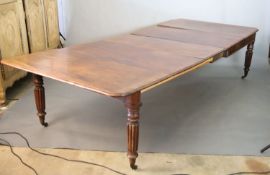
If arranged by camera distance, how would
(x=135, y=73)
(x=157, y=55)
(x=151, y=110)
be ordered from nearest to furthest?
(x=135, y=73)
(x=157, y=55)
(x=151, y=110)

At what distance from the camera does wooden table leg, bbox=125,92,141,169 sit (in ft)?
5.21

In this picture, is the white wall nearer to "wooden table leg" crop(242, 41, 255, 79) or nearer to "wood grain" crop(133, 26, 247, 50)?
"wooden table leg" crop(242, 41, 255, 79)

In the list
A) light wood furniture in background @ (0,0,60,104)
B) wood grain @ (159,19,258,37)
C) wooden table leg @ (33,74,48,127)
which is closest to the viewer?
wooden table leg @ (33,74,48,127)

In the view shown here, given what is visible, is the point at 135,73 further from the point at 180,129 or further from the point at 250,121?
the point at 250,121

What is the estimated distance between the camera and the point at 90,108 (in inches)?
100

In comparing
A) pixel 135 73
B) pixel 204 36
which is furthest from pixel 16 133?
pixel 204 36

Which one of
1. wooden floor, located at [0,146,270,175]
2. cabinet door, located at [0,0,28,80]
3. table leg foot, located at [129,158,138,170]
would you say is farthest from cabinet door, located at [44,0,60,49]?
table leg foot, located at [129,158,138,170]

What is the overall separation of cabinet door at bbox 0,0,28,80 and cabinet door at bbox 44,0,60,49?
1.46 feet

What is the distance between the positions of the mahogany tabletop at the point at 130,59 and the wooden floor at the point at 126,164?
0.52 m

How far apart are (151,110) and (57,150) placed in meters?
0.85

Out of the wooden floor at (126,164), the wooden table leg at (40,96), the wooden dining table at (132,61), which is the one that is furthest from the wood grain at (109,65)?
the wooden floor at (126,164)

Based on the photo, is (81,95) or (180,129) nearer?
(180,129)

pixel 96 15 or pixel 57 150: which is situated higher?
pixel 96 15

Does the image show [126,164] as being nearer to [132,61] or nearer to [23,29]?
[132,61]
